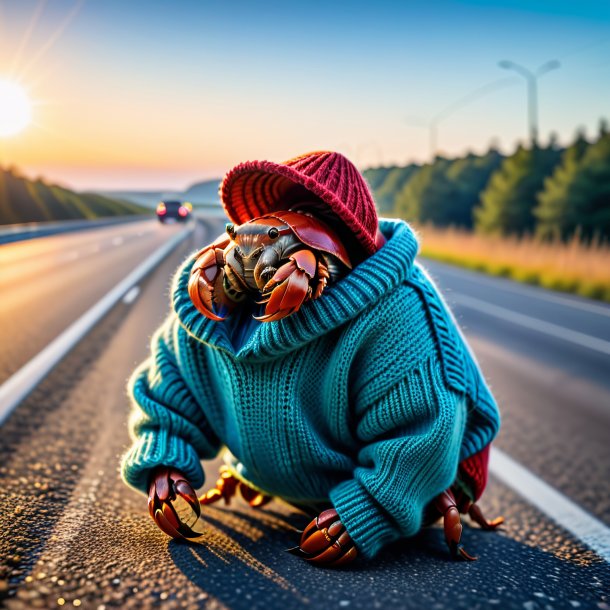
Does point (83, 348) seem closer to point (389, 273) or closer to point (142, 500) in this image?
point (142, 500)

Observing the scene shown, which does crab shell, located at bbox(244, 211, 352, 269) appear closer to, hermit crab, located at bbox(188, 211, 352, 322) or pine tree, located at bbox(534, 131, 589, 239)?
hermit crab, located at bbox(188, 211, 352, 322)

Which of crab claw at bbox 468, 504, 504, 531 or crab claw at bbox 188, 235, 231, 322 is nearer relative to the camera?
crab claw at bbox 188, 235, 231, 322

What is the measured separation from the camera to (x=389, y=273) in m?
2.10

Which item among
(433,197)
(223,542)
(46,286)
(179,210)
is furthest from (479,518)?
(433,197)

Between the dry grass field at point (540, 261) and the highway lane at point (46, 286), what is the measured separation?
7.47m

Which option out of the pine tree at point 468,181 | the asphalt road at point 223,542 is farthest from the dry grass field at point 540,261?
the pine tree at point 468,181

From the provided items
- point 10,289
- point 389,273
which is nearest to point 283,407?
point 389,273

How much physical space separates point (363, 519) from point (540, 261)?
18931mm

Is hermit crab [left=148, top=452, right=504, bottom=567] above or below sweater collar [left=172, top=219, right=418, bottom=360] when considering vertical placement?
below

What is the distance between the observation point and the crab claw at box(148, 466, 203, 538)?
6.69ft

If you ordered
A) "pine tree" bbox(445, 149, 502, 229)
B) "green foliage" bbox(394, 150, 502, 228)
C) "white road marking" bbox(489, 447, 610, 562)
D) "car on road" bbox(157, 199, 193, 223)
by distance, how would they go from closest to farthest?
"white road marking" bbox(489, 447, 610, 562) < "car on road" bbox(157, 199, 193, 223) < "green foliage" bbox(394, 150, 502, 228) < "pine tree" bbox(445, 149, 502, 229)

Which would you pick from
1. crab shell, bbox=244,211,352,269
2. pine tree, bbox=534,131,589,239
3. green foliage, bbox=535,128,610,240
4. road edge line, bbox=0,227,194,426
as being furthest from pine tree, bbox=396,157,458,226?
crab shell, bbox=244,211,352,269

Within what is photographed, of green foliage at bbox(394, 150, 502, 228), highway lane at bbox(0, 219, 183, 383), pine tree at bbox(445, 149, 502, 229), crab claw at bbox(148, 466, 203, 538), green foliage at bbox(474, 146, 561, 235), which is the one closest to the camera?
crab claw at bbox(148, 466, 203, 538)

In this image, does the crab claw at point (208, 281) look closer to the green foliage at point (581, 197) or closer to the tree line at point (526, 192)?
the tree line at point (526, 192)
